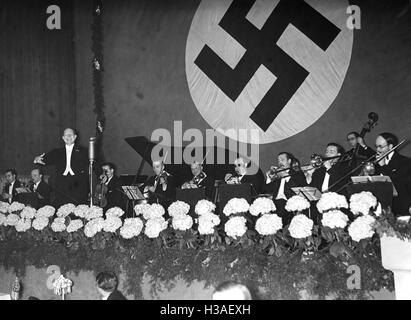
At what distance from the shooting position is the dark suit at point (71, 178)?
657 cm

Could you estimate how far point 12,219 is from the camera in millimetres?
5715

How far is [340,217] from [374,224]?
306mm

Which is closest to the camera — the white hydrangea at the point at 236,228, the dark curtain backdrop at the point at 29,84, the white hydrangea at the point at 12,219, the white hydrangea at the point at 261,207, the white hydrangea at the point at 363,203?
the white hydrangea at the point at 363,203

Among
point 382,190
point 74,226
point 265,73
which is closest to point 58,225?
point 74,226

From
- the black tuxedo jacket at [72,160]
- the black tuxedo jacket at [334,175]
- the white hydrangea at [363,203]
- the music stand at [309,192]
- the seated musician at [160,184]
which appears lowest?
the white hydrangea at [363,203]

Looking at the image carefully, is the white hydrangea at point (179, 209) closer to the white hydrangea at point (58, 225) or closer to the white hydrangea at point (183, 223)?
the white hydrangea at point (183, 223)

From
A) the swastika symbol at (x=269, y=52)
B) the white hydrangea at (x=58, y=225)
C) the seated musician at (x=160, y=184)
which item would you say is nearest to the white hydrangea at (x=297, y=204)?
the white hydrangea at (x=58, y=225)

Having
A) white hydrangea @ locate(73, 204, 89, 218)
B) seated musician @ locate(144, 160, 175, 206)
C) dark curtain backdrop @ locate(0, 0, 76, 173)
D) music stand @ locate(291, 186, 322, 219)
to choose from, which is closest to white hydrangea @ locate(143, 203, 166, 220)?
white hydrangea @ locate(73, 204, 89, 218)

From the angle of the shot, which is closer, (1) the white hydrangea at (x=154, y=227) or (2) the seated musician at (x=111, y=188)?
(1) the white hydrangea at (x=154, y=227)

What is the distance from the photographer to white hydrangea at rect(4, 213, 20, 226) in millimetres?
5697

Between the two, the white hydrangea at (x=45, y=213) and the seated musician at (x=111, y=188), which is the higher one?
the seated musician at (x=111, y=188)

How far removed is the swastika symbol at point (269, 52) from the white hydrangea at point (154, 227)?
4422 millimetres

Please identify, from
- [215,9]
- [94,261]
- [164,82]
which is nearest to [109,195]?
[94,261]
